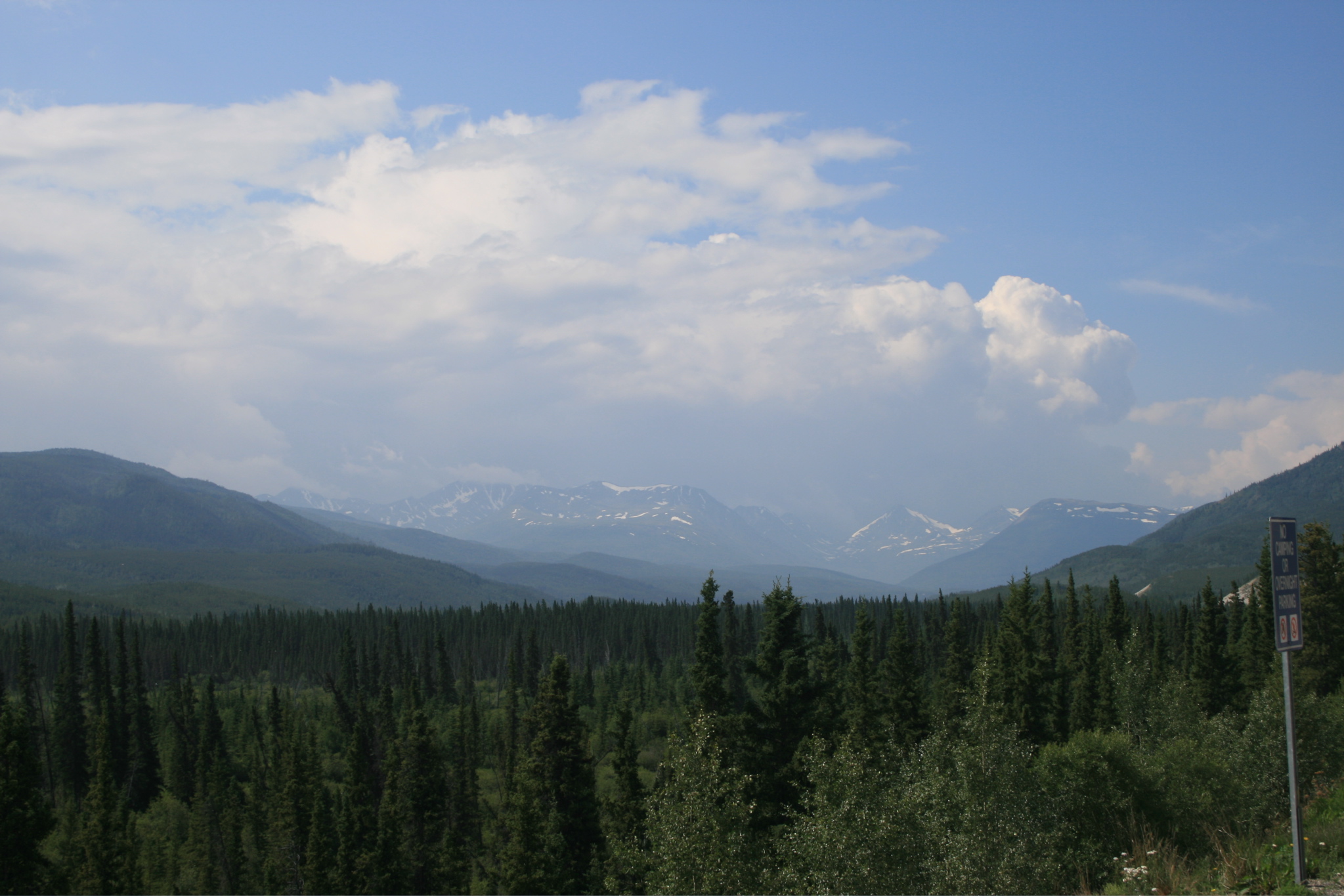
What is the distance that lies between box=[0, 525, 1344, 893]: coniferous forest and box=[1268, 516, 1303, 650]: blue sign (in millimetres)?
6261

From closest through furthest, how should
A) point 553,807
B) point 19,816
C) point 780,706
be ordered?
point 19,816 < point 780,706 < point 553,807

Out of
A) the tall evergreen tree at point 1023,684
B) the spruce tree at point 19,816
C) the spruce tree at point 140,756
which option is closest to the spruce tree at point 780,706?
the tall evergreen tree at point 1023,684

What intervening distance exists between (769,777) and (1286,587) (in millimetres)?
28883

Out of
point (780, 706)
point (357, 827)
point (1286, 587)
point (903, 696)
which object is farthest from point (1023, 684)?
point (1286, 587)

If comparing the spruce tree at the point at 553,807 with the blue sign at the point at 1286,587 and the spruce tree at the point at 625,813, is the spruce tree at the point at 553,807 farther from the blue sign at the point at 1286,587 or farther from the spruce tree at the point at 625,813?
the blue sign at the point at 1286,587

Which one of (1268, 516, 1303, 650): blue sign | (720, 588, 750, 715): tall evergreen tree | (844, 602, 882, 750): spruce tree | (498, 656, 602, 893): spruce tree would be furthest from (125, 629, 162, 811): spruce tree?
(1268, 516, 1303, 650): blue sign

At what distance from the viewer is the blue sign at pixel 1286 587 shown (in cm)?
1850

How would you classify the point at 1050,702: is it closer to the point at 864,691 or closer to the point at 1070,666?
the point at 1070,666

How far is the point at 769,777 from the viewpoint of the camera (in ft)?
142

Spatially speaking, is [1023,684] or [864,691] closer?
[864,691]

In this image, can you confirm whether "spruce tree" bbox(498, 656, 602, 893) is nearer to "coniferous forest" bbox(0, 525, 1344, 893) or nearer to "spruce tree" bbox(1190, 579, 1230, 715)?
"coniferous forest" bbox(0, 525, 1344, 893)

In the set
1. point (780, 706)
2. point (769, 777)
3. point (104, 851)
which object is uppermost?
point (780, 706)

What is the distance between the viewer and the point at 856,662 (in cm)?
6388

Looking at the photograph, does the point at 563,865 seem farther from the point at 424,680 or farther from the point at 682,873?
the point at 424,680
